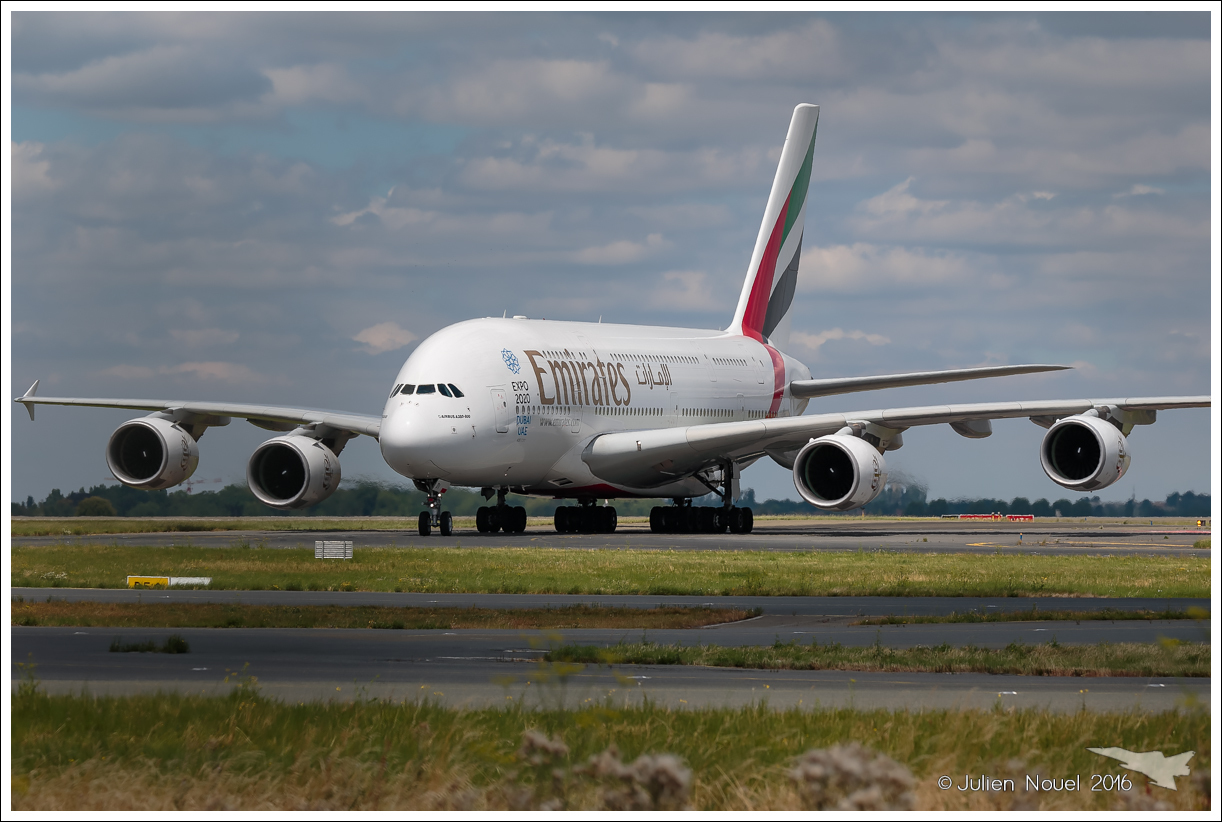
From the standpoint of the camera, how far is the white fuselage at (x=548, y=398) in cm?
3875

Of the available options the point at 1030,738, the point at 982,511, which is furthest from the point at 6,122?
the point at 982,511

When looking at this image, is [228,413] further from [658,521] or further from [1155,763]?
[1155,763]

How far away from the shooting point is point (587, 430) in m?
44.0

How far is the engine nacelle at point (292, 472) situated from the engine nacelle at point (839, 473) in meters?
12.7

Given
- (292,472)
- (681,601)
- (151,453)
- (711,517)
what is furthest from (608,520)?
(681,601)

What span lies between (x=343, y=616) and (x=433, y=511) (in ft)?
68.3

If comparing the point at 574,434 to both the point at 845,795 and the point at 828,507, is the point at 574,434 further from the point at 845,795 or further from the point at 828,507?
the point at 845,795

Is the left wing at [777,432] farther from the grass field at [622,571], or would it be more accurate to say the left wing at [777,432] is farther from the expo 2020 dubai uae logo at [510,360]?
the grass field at [622,571]

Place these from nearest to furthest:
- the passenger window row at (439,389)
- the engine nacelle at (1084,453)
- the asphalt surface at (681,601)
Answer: the asphalt surface at (681,601)
the passenger window row at (439,389)
the engine nacelle at (1084,453)

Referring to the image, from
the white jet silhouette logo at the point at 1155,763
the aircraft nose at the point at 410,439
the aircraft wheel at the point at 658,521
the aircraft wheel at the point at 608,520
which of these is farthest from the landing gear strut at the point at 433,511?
the white jet silhouette logo at the point at 1155,763

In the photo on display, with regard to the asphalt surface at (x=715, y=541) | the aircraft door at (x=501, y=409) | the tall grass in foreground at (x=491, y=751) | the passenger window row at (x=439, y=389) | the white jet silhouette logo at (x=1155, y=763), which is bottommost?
the white jet silhouette logo at (x=1155, y=763)

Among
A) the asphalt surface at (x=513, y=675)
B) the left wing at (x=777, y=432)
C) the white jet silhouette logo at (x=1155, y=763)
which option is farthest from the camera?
the left wing at (x=777, y=432)

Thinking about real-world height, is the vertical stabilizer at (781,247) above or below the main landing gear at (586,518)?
above

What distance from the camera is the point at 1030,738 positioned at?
10.6 meters
